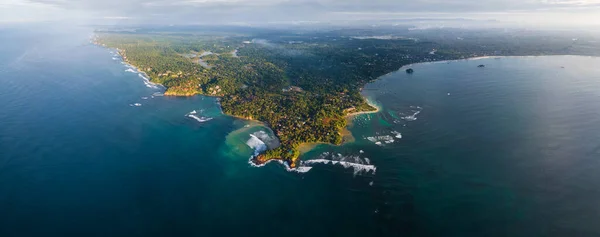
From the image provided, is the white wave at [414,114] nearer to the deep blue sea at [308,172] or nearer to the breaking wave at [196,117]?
the deep blue sea at [308,172]

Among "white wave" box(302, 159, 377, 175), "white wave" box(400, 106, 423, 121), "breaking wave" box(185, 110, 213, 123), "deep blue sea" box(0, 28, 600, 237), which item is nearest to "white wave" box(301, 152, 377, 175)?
"white wave" box(302, 159, 377, 175)

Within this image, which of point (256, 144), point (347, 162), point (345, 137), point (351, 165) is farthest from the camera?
point (345, 137)

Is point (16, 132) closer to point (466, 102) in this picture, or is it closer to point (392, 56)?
point (466, 102)

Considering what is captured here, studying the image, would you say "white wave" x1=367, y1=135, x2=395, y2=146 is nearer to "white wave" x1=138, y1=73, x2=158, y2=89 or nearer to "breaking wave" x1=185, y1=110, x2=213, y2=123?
"breaking wave" x1=185, y1=110, x2=213, y2=123

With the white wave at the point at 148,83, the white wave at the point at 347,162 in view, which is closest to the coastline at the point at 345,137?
the white wave at the point at 347,162

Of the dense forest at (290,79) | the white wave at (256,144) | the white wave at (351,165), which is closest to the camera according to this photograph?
the white wave at (351,165)

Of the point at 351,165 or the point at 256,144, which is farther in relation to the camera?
the point at 256,144

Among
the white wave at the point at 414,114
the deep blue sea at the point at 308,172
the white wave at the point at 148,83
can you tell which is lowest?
the deep blue sea at the point at 308,172

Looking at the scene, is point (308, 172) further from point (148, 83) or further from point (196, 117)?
point (148, 83)

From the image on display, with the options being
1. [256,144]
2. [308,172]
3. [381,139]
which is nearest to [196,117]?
[256,144]
